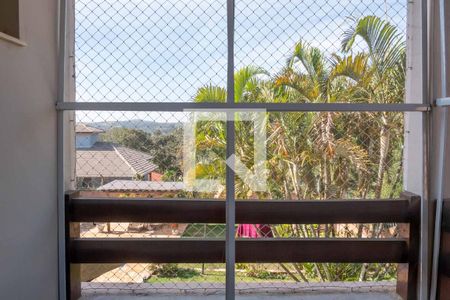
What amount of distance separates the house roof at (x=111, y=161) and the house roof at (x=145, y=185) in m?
0.05

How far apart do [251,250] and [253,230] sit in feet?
0.43

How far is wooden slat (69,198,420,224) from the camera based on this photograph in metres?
2.48

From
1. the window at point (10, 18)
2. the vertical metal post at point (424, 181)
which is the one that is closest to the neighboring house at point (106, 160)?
the window at point (10, 18)

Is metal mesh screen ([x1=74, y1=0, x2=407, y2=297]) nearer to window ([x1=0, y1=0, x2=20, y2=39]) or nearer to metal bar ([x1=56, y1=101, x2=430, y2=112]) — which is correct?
metal bar ([x1=56, y1=101, x2=430, y2=112])

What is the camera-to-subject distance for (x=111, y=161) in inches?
98.1

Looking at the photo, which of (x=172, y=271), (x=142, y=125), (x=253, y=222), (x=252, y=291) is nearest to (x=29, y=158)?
(x=142, y=125)

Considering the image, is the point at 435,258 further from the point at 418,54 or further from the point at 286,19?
the point at 286,19

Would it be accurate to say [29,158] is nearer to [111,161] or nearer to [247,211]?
[111,161]

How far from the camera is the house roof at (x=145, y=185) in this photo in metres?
2.50

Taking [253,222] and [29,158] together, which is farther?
[253,222]

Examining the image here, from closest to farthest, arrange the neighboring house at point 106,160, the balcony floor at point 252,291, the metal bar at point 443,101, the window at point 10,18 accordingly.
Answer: the window at point 10,18
the metal bar at point 443,101
the neighboring house at point 106,160
the balcony floor at point 252,291

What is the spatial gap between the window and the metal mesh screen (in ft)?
1.71

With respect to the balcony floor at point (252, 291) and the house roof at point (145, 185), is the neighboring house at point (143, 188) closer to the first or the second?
the house roof at point (145, 185)

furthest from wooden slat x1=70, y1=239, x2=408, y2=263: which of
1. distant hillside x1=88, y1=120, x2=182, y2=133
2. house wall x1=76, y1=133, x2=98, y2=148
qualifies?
distant hillside x1=88, y1=120, x2=182, y2=133
